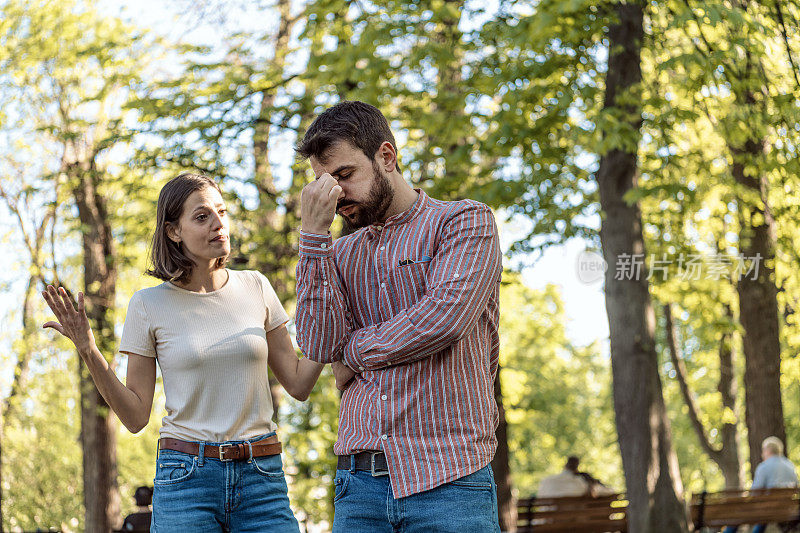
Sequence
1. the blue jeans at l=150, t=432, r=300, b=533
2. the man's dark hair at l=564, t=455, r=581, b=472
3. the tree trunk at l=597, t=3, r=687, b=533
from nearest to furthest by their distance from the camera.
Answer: the blue jeans at l=150, t=432, r=300, b=533, the tree trunk at l=597, t=3, r=687, b=533, the man's dark hair at l=564, t=455, r=581, b=472

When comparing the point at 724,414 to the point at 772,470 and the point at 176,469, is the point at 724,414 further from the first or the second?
the point at 176,469

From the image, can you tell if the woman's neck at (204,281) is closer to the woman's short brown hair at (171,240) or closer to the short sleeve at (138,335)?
the woman's short brown hair at (171,240)

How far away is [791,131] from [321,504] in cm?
1096

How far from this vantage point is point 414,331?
8.13ft

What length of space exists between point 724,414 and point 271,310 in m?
16.8

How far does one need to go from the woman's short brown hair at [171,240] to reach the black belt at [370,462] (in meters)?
1.23

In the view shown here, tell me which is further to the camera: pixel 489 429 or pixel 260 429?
pixel 260 429

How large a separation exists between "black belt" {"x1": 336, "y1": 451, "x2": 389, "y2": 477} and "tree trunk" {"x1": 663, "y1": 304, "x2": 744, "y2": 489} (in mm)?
17605

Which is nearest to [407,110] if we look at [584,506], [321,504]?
[584,506]

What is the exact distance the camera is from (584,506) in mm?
12172

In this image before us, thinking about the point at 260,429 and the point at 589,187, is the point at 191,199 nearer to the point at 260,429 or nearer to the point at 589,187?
the point at 260,429

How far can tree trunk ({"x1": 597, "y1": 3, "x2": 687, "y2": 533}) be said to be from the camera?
933cm

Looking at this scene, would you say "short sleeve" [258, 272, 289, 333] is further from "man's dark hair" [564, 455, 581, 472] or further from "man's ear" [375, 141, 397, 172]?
"man's dark hair" [564, 455, 581, 472]

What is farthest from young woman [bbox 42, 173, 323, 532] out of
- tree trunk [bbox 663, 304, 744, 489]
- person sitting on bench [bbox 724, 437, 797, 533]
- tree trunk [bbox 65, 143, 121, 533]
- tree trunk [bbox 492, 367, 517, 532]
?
tree trunk [bbox 663, 304, 744, 489]
